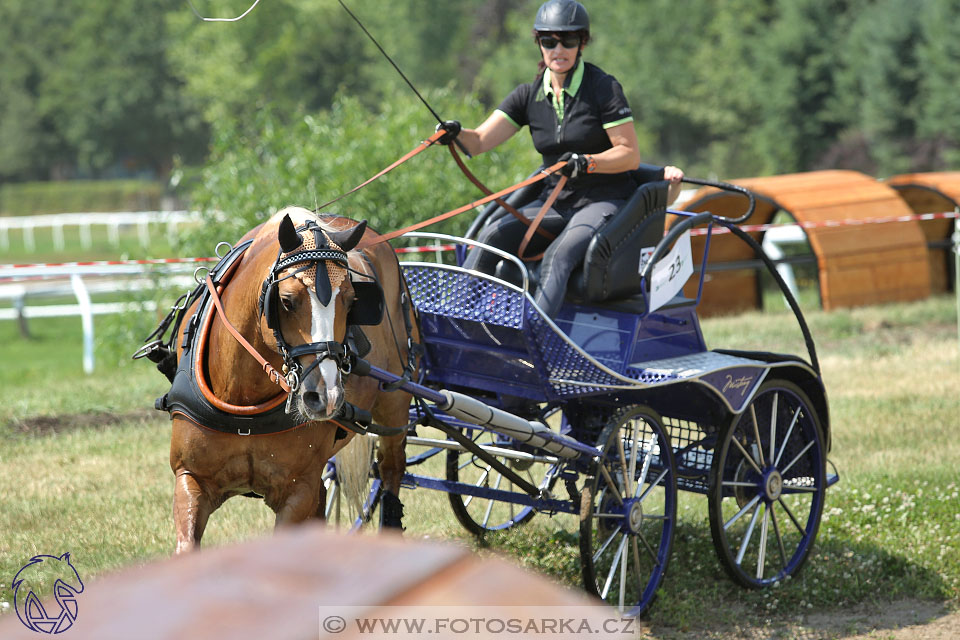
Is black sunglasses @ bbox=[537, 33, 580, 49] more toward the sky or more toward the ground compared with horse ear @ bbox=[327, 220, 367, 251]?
more toward the sky

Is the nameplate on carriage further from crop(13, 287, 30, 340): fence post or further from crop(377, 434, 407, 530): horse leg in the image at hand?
crop(13, 287, 30, 340): fence post

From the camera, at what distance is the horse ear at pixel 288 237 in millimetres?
3803

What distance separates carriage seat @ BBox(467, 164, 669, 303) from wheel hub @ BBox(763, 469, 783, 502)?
1.16 meters

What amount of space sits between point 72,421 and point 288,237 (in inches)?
204

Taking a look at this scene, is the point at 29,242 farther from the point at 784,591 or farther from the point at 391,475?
the point at 784,591

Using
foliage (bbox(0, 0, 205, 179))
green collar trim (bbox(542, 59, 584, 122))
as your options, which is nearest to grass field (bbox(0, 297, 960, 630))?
green collar trim (bbox(542, 59, 584, 122))

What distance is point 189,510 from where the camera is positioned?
387 centimetres

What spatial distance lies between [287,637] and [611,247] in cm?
397

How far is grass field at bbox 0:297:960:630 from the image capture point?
17.8 feet

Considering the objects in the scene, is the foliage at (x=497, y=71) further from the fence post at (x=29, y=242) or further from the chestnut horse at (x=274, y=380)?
the chestnut horse at (x=274, y=380)

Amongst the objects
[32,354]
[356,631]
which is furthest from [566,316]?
[32,354]

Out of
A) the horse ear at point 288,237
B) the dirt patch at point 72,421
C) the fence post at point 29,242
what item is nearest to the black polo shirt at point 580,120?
the horse ear at point 288,237

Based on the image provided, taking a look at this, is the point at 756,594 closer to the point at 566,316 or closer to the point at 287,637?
the point at 566,316

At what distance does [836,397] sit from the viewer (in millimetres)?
9234
